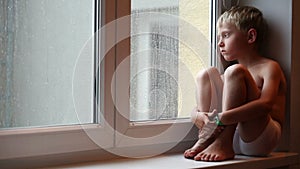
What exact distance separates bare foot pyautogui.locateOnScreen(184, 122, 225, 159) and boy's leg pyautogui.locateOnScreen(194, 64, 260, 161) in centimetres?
1

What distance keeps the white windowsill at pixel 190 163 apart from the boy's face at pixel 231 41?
303mm

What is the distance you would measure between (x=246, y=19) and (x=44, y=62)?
2.03ft

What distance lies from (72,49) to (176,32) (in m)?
0.36

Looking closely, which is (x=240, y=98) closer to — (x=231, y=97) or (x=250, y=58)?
(x=231, y=97)

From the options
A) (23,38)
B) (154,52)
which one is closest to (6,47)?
(23,38)

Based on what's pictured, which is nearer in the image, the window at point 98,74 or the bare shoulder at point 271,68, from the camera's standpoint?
the window at point 98,74

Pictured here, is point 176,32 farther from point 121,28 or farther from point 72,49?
point 72,49

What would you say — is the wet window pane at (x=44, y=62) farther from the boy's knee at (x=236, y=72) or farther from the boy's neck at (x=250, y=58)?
the boy's neck at (x=250, y=58)

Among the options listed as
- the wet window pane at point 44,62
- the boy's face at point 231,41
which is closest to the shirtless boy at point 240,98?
the boy's face at point 231,41

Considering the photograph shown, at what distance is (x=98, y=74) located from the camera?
1.41m

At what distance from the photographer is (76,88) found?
1379 mm

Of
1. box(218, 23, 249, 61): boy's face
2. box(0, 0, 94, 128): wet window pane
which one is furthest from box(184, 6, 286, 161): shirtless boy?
box(0, 0, 94, 128): wet window pane

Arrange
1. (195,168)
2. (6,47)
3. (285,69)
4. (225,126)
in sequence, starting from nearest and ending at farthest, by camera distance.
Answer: (6,47), (195,168), (225,126), (285,69)

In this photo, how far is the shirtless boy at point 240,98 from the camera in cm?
148
